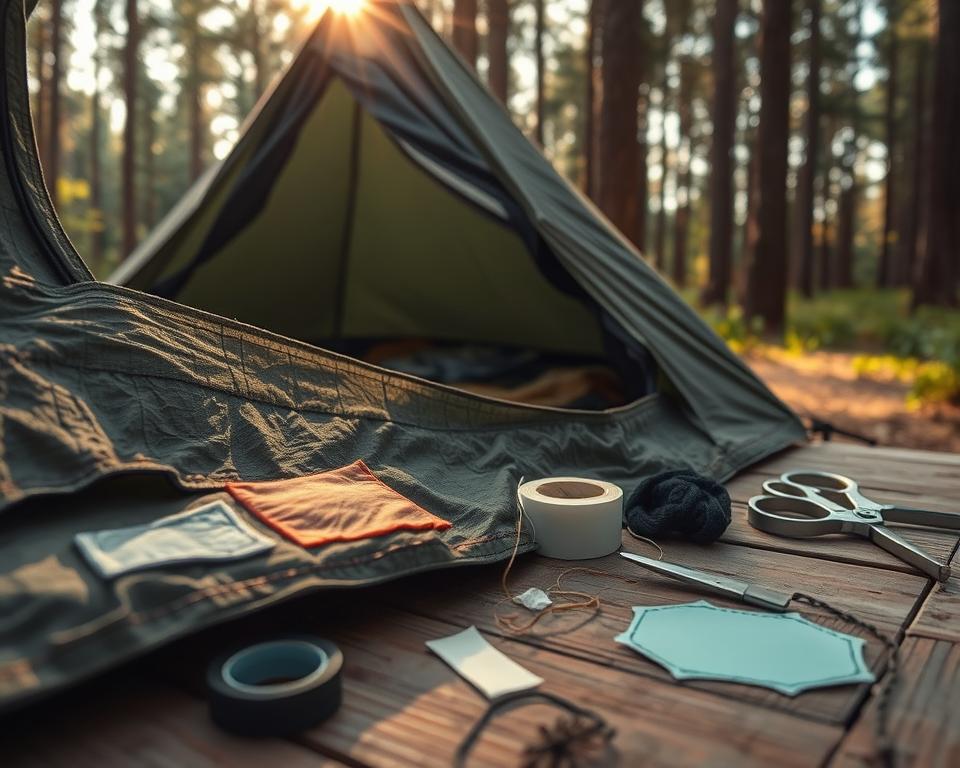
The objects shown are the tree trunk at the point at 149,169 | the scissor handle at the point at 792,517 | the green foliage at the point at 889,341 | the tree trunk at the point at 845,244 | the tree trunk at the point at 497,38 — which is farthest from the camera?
the tree trunk at the point at 149,169

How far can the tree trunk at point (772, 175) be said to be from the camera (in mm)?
6871

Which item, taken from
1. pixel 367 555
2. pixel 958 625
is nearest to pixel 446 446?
pixel 367 555

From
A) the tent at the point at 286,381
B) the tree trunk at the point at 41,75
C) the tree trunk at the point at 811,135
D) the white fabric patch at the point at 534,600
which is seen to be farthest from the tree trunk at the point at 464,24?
the tree trunk at the point at 41,75

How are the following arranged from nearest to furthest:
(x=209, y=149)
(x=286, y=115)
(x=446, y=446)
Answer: (x=446, y=446) → (x=286, y=115) → (x=209, y=149)

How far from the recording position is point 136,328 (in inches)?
47.4

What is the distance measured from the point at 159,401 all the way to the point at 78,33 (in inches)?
672

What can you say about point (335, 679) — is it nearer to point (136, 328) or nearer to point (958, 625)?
point (136, 328)

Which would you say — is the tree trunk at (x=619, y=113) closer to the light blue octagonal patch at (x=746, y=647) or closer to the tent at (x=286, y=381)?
the tent at (x=286, y=381)

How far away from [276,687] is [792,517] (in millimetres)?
1096

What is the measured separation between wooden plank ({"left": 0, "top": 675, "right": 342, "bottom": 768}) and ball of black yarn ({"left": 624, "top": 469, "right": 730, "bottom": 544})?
0.82 metres

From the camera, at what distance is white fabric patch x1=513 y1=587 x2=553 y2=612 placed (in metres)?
1.11

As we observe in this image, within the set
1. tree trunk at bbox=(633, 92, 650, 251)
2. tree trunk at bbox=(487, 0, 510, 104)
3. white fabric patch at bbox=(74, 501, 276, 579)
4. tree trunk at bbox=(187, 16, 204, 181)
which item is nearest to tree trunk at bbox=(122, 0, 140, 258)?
tree trunk at bbox=(187, 16, 204, 181)

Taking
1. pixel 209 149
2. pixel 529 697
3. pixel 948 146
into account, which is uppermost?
pixel 209 149

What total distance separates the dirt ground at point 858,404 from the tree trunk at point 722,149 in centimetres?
459
